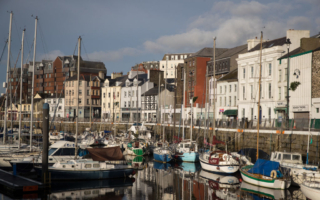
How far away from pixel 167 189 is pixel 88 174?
6840 mm

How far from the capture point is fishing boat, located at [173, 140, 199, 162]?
4512cm

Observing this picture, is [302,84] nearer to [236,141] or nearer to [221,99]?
[236,141]

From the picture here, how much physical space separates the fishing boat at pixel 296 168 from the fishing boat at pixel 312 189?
1.90 m

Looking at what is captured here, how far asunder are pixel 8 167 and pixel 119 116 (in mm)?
65769

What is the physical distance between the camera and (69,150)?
3619cm

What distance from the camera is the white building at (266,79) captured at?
171 feet

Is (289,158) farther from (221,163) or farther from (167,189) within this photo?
(167,189)

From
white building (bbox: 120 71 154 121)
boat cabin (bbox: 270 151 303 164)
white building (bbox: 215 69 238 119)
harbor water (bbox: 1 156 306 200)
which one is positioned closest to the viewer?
harbor water (bbox: 1 156 306 200)

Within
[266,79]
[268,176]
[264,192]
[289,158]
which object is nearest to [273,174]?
[268,176]

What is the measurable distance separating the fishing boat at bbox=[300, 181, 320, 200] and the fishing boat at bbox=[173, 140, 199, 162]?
67.5 feet

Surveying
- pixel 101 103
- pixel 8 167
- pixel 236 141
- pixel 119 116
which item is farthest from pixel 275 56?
pixel 101 103

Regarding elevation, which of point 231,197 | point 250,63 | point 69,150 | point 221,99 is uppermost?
point 250,63

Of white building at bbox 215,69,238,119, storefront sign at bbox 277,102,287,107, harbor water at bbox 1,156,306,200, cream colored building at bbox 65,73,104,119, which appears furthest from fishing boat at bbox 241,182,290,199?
cream colored building at bbox 65,73,104,119

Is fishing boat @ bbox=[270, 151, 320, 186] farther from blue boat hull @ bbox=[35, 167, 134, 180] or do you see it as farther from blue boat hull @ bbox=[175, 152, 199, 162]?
blue boat hull @ bbox=[175, 152, 199, 162]
